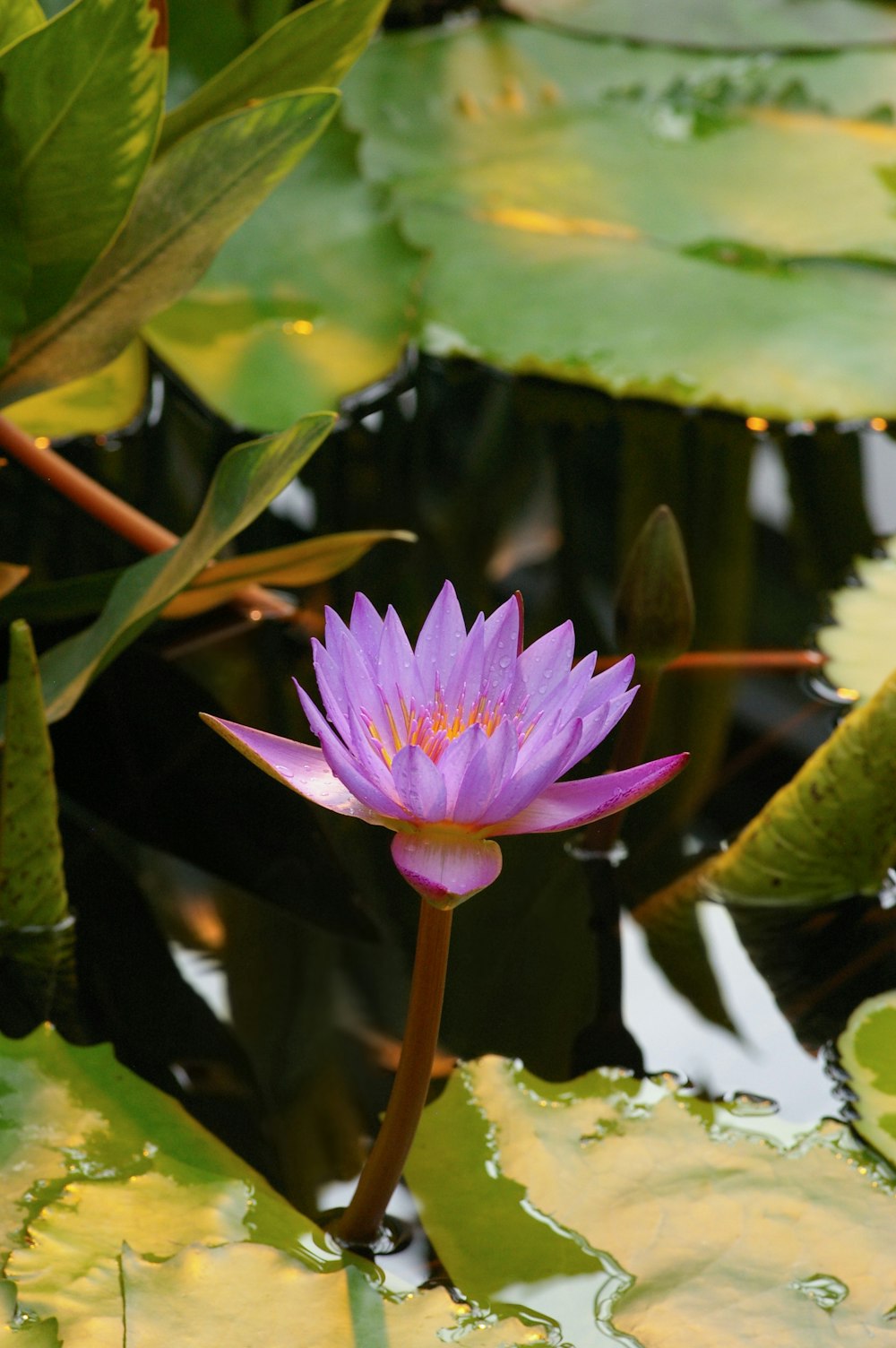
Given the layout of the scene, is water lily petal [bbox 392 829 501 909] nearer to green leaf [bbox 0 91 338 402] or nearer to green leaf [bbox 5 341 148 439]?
green leaf [bbox 0 91 338 402]

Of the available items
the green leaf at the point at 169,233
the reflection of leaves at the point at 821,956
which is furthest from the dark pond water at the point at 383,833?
the green leaf at the point at 169,233

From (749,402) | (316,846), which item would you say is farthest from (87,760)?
(749,402)

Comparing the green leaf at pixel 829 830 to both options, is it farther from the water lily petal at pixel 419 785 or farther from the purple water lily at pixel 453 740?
the water lily petal at pixel 419 785

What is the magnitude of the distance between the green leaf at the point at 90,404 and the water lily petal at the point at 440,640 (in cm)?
95

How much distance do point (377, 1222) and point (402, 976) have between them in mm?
242

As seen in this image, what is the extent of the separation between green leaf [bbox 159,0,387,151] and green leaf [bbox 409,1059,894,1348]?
33.7 inches

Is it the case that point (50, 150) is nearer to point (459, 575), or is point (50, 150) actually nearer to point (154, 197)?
point (154, 197)

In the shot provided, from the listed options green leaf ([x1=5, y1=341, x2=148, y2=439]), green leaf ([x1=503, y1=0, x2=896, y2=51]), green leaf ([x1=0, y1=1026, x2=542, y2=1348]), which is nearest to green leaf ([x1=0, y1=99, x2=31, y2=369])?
green leaf ([x1=5, y1=341, x2=148, y2=439])

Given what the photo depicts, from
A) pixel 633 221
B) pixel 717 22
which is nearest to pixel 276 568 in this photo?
pixel 633 221

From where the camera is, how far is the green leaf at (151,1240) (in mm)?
653

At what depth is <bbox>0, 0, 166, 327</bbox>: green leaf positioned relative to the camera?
0.93m

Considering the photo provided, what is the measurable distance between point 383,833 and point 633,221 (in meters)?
1.17

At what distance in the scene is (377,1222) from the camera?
761 mm

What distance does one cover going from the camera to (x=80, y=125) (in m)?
0.98
